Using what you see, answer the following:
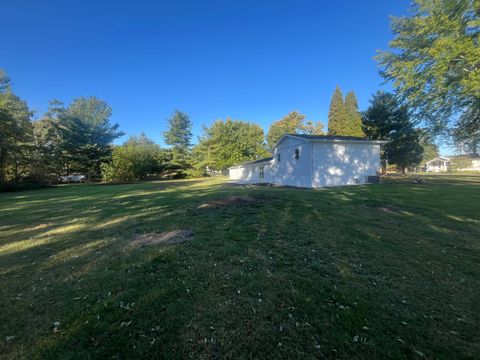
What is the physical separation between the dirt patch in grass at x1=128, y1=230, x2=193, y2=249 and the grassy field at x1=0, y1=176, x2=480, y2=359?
0.05m

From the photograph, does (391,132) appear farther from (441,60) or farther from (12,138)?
(12,138)

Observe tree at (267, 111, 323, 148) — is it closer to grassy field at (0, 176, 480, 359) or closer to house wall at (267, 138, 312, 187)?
house wall at (267, 138, 312, 187)

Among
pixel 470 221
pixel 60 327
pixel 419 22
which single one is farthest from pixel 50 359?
pixel 419 22

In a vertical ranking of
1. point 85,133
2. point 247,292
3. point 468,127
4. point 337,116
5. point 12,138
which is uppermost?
point 337,116

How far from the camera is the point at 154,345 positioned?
2078 millimetres

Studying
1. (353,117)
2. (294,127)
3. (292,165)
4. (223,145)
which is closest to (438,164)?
(353,117)

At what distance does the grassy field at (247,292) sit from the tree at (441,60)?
33.6 feet

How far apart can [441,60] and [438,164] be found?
6400 centimetres

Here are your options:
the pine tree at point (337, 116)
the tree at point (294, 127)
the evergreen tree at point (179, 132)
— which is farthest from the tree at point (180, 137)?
the pine tree at point (337, 116)

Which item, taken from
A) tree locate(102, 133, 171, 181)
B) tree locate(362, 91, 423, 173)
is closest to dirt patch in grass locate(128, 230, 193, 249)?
tree locate(102, 133, 171, 181)

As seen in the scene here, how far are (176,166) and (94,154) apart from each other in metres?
12.8

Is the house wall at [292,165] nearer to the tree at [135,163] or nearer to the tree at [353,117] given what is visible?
the tree at [135,163]

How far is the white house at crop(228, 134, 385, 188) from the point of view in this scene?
16.1m

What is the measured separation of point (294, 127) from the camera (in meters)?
47.9
